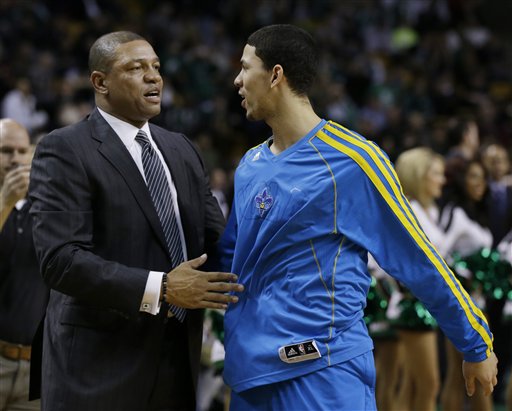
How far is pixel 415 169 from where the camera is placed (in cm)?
658

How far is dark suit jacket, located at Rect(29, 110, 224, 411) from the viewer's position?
127 inches

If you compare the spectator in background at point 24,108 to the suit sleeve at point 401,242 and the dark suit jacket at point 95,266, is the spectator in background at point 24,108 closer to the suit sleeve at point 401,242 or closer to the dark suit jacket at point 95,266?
the dark suit jacket at point 95,266

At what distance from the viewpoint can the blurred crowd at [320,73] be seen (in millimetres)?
12664

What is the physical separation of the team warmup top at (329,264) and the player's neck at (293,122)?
0.29ft

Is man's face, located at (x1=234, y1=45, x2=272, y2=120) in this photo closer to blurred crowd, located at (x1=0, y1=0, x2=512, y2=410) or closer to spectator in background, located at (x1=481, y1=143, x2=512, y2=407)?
spectator in background, located at (x1=481, y1=143, x2=512, y2=407)

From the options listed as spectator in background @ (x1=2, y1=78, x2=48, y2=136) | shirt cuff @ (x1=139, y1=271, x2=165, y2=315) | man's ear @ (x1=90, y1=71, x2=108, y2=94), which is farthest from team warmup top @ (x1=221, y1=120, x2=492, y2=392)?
spectator in background @ (x1=2, y1=78, x2=48, y2=136)

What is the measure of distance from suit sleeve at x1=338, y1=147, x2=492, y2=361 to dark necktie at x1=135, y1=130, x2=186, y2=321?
0.71m

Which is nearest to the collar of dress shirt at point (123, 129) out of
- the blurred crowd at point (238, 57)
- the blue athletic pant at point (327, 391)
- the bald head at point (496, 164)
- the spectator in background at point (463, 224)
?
the blue athletic pant at point (327, 391)

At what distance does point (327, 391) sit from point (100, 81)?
1.50 metres

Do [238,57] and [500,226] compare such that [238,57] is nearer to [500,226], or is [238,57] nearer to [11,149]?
[500,226]

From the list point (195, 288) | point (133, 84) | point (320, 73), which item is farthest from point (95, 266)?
point (320, 73)

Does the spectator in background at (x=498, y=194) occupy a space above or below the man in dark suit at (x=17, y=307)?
above

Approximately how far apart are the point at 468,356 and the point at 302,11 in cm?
1579

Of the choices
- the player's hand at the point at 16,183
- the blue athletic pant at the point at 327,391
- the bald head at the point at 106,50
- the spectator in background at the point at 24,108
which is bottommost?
the blue athletic pant at the point at 327,391
